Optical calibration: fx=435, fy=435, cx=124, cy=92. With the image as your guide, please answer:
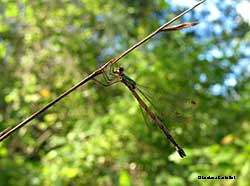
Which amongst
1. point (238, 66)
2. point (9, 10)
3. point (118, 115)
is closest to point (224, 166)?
point (118, 115)

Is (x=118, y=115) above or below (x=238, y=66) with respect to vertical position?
below

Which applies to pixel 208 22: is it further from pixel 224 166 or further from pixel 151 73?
pixel 224 166

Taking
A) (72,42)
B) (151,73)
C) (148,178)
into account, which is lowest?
(148,178)

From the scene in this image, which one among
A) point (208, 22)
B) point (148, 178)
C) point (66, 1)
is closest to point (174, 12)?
point (208, 22)

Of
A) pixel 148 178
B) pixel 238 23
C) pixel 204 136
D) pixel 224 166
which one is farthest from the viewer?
pixel 238 23

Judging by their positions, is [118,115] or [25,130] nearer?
[118,115]

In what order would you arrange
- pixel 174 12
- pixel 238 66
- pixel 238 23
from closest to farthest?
1. pixel 238 66
2. pixel 174 12
3. pixel 238 23
